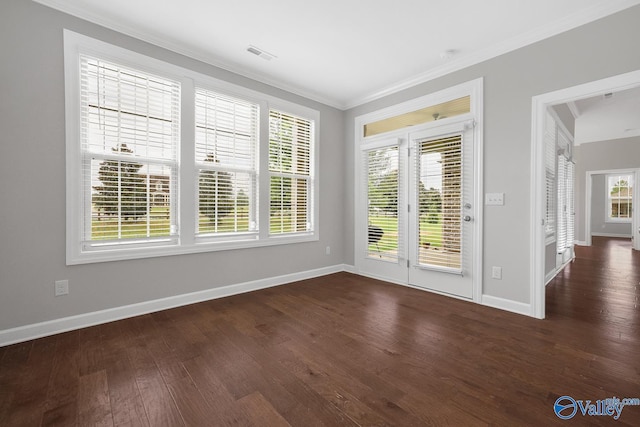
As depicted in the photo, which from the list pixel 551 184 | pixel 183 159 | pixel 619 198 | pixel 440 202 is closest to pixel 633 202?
pixel 619 198

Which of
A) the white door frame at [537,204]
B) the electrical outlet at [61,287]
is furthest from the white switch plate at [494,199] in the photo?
the electrical outlet at [61,287]

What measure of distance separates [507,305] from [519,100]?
2184 millimetres

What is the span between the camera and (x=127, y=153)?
277 cm

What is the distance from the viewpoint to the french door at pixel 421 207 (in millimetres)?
3324

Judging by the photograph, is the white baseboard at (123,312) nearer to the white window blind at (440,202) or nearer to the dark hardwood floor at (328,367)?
the dark hardwood floor at (328,367)

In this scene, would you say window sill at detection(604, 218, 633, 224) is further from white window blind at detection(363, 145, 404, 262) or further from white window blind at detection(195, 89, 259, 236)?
white window blind at detection(195, 89, 259, 236)

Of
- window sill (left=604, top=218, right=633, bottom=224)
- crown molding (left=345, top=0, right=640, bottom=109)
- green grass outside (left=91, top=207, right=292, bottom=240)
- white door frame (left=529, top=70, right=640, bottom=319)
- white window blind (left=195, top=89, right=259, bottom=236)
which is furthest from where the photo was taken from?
window sill (left=604, top=218, right=633, bottom=224)

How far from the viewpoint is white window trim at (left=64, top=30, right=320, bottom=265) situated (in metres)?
2.46

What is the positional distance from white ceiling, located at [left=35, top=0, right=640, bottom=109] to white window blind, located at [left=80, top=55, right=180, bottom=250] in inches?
19.9

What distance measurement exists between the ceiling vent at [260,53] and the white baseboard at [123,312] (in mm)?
2815

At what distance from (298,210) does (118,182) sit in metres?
2.31

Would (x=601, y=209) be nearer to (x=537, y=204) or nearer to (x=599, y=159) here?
(x=599, y=159)

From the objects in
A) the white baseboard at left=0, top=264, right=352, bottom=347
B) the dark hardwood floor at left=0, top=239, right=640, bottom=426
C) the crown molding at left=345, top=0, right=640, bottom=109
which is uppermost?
the crown molding at left=345, top=0, right=640, bottom=109

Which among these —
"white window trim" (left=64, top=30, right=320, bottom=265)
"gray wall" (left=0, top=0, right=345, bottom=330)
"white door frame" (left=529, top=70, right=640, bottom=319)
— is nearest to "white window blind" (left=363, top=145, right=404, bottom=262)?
"white window trim" (left=64, top=30, right=320, bottom=265)
